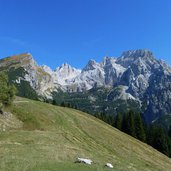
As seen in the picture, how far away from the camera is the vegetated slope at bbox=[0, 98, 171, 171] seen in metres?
36.1

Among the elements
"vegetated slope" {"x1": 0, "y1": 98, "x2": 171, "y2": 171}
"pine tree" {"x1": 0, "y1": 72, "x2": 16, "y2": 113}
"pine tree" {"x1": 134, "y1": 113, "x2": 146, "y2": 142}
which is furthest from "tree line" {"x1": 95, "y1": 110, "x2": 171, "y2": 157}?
"pine tree" {"x1": 0, "y1": 72, "x2": 16, "y2": 113}

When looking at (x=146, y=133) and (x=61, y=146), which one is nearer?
(x=61, y=146)

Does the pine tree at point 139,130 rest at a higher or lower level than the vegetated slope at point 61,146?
higher

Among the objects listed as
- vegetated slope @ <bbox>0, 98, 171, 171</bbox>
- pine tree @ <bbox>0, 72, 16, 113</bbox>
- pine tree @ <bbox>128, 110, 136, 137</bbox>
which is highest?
pine tree @ <bbox>128, 110, 136, 137</bbox>

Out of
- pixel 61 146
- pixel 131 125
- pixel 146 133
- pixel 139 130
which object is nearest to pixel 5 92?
pixel 61 146

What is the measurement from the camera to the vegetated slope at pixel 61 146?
1423 inches

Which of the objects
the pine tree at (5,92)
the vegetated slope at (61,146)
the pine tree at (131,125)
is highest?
the pine tree at (131,125)

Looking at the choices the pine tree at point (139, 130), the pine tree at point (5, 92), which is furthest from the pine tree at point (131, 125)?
the pine tree at point (5, 92)

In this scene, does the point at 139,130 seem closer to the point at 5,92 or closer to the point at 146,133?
the point at 146,133

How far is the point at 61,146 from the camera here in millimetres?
51531

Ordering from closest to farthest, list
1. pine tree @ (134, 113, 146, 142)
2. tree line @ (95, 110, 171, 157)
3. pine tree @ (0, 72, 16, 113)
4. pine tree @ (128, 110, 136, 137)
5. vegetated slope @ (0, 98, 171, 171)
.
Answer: vegetated slope @ (0, 98, 171, 171), pine tree @ (0, 72, 16, 113), tree line @ (95, 110, 171, 157), pine tree @ (134, 113, 146, 142), pine tree @ (128, 110, 136, 137)

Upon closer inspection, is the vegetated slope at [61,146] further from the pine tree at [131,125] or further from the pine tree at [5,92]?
the pine tree at [131,125]

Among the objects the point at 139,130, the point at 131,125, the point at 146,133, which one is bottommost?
the point at 146,133

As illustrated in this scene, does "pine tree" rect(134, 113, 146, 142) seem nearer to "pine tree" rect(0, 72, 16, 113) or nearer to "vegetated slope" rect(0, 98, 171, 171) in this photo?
"vegetated slope" rect(0, 98, 171, 171)
